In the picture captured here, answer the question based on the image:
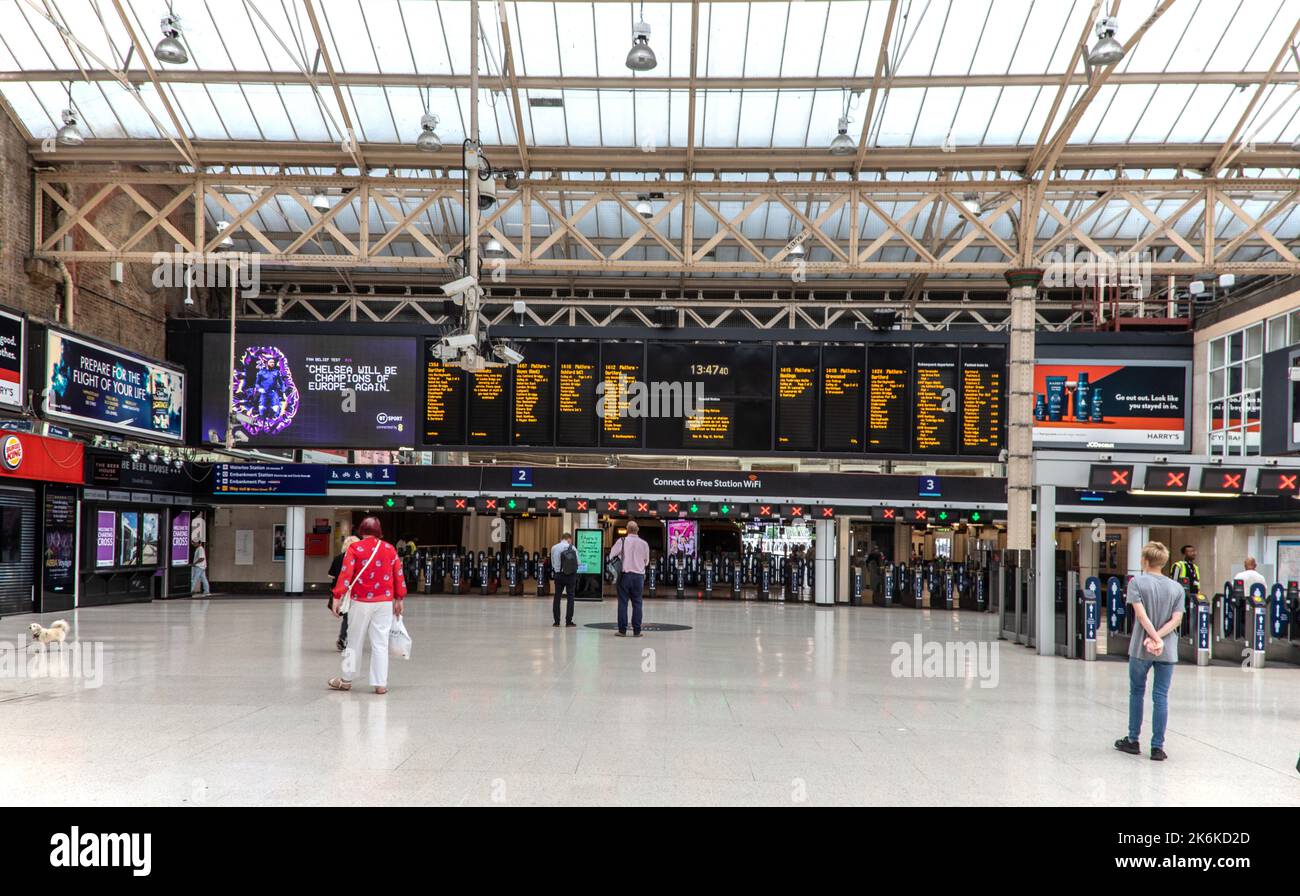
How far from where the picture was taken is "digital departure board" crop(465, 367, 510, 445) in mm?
21438

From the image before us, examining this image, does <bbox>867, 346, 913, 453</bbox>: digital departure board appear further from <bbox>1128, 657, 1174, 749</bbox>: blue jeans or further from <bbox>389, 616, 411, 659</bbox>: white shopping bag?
<bbox>1128, 657, 1174, 749</bbox>: blue jeans

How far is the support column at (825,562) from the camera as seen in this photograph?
81.6 ft

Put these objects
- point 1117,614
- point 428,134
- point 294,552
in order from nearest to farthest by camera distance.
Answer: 1. point 1117,614
2. point 428,134
3. point 294,552

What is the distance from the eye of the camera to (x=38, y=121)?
59.5 ft

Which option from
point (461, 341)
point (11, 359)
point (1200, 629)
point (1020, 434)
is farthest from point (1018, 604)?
point (11, 359)

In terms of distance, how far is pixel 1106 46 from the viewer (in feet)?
42.5

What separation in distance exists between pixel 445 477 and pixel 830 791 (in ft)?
63.9

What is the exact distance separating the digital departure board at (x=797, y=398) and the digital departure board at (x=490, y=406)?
5.25m

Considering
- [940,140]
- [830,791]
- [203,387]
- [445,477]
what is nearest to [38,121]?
[203,387]

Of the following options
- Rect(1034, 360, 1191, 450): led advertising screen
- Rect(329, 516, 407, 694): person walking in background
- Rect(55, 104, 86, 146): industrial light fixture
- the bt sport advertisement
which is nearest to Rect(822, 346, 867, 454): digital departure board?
Rect(1034, 360, 1191, 450): led advertising screen

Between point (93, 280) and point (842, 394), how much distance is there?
566 inches

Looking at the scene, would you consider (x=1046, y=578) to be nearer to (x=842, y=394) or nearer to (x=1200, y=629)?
(x=1200, y=629)

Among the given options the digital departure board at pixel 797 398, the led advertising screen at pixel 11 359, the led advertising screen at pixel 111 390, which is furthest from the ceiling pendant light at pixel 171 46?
the digital departure board at pixel 797 398

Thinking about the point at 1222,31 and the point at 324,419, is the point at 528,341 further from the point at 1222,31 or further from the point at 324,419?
the point at 1222,31
